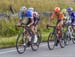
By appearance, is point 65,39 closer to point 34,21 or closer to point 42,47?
point 42,47

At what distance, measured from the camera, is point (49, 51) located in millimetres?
15914

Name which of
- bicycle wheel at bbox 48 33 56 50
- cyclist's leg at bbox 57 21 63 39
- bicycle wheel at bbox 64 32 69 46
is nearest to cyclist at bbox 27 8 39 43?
bicycle wheel at bbox 48 33 56 50

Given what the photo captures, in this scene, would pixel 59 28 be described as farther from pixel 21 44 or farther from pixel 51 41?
pixel 21 44

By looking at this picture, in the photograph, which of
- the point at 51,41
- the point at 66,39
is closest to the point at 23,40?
the point at 51,41

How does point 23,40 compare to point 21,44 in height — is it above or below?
above

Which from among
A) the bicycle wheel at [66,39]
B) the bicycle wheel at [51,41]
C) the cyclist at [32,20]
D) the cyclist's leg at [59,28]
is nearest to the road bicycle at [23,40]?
the cyclist at [32,20]

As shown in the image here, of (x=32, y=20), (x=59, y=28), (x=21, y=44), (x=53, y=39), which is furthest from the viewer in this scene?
(x=59, y=28)

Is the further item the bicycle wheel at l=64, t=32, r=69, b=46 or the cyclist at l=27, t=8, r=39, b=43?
the bicycle wheel at l=64, t=32, r=69, b=46

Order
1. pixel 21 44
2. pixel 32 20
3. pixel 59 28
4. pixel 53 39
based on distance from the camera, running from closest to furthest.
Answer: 1. pixel 21 44
2. pixel 32 20
3. pixel 53 39
4. pixel 59 28

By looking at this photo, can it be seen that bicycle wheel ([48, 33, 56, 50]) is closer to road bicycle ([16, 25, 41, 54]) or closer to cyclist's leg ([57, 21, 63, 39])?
cyclist's leg ([57, 21, 63, 39])

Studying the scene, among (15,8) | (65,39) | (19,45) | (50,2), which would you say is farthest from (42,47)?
(50,2)

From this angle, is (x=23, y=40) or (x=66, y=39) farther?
(x=66, y=39)

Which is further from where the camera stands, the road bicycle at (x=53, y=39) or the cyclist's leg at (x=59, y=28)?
the cyclist's leg at (x=59, y=28)

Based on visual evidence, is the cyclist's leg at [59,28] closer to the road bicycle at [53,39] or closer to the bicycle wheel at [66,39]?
the road bicycle at [53,39]
